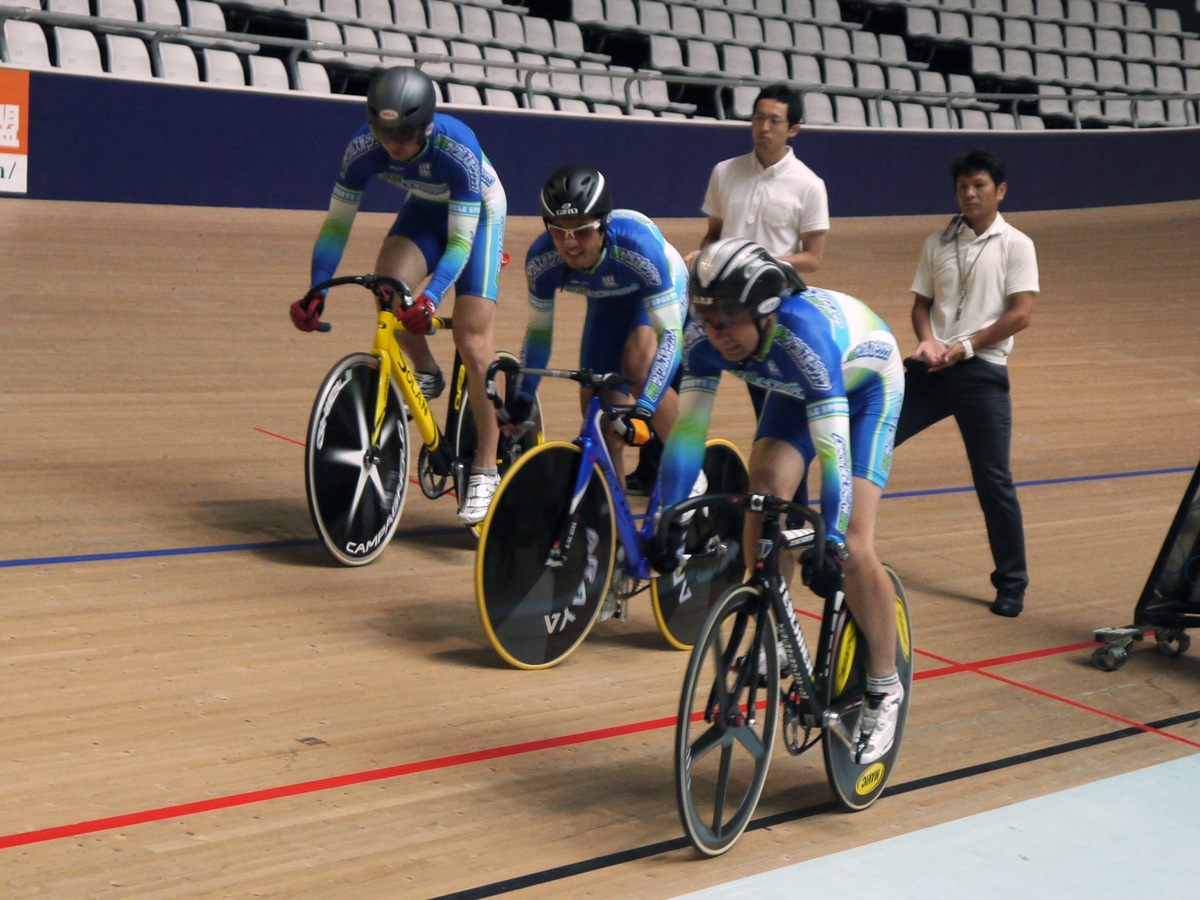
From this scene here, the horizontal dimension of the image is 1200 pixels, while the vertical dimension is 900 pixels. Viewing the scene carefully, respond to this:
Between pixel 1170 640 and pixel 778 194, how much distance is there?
203cm

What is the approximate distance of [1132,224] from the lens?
13242 mm

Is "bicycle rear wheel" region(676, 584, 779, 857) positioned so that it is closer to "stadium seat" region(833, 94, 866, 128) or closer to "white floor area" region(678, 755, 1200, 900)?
"white floor area" region(678, 755, 1200, 900)

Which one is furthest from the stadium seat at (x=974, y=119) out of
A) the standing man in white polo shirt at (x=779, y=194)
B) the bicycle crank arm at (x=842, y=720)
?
the bicycle crank arm at (x=842, y=720)

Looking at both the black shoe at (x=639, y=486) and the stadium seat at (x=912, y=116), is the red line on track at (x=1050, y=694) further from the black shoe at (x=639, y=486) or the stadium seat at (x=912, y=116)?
the stadium seat at (x=912, y=116)

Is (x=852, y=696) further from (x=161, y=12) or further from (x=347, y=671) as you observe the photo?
(x=161, y=12)

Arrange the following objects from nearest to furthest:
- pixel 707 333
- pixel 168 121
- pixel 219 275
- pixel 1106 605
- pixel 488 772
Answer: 1. pixel 707 333
2. pixel 488 772
3. pixel 1106 605
4. pixel 219 275
5. pixel 168 121

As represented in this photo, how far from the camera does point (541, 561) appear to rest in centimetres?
339

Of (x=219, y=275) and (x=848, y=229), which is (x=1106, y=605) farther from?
(x=848, y=229)

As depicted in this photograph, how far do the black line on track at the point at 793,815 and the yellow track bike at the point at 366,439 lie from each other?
5.51 feet

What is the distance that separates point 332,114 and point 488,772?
7.35 meters

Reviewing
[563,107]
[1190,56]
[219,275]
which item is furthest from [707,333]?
[1190,56]

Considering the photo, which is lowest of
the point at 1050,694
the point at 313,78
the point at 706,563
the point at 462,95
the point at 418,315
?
the point at 1050,694

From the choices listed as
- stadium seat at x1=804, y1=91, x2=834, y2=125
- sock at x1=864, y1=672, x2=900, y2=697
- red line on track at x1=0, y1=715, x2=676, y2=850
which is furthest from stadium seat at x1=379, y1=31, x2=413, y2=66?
sock at x1=864, y1=672, x2=900, y2=697

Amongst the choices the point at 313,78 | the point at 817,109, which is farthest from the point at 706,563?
the point at 817,109
